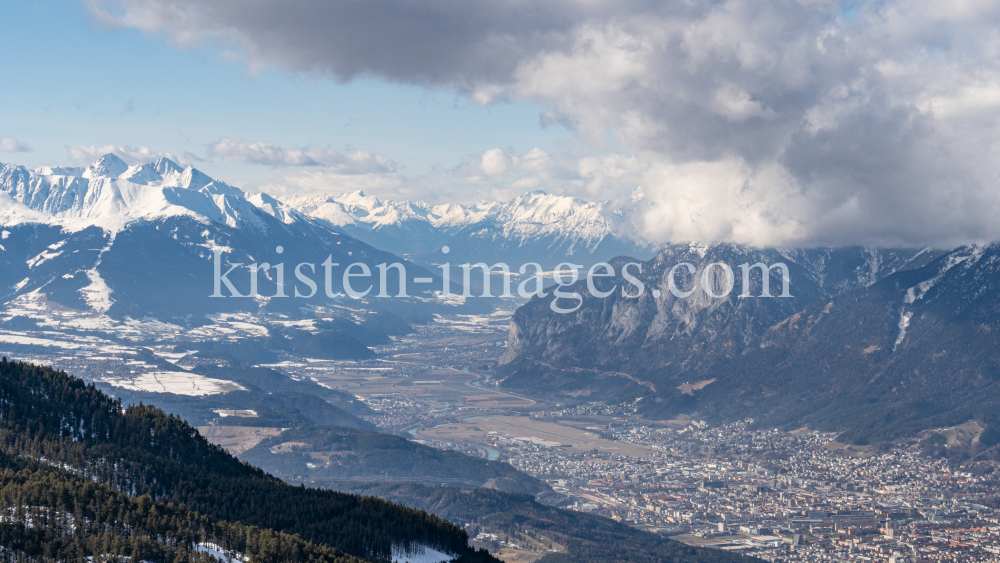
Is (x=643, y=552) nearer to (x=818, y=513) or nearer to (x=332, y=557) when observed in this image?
(x=818, y=513)

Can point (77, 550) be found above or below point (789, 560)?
above

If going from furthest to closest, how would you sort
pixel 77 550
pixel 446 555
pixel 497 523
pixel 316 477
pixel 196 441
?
1. pixel 316 477
2. pixel 497 523
3. pixel 196 441
4. pixel 446 555
5. pixel 77 550

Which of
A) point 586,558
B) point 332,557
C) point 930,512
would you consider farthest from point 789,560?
point 332,557

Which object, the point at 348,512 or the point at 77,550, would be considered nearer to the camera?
the point at 77,550

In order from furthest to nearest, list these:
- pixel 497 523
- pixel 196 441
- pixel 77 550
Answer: pixel 497 523, pixel 196 441, pixel 77 550

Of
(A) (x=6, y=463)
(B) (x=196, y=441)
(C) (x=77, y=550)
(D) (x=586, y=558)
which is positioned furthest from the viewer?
(D) (x=586, y=558)

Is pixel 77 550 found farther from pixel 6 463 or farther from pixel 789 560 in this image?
pixel 789 560

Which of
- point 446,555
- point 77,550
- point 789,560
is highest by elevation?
point 77,550

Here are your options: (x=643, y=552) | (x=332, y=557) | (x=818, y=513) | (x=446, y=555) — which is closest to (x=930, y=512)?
(x=818, y=513)

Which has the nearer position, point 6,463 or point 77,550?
point 77,550
